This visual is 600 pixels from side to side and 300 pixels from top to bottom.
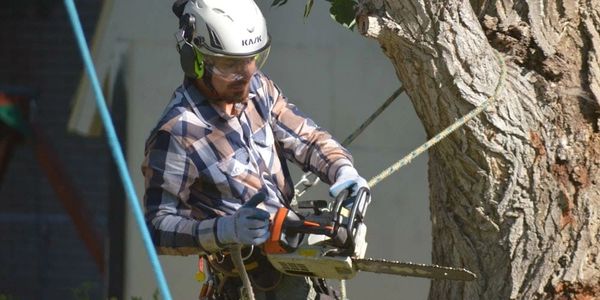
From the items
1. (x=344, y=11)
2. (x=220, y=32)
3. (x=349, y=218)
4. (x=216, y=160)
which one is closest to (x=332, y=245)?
(x=349, y=218)

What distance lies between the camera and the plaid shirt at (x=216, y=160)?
3.74 m

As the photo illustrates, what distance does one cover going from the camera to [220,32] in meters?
3.76

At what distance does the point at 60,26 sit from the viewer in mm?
8180

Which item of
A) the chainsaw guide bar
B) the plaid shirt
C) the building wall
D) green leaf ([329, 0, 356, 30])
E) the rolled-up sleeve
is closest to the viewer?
the chainsaw guide bar

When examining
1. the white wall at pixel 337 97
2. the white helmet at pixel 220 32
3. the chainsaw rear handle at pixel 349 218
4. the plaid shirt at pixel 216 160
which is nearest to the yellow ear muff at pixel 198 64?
the white helmet at pixel 220 32

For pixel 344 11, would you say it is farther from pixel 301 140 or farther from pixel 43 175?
pixel 43 175

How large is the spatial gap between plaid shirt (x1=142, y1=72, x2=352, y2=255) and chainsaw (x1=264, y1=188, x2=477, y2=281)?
205 millimetres

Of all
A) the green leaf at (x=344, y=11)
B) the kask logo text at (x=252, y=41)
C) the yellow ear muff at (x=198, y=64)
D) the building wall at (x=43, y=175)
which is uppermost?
the kask logo text at (x=252, y=41)

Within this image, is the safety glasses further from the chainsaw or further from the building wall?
the building wall

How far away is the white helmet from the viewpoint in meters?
3.76

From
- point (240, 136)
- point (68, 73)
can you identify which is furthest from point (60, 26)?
point (240, 136)

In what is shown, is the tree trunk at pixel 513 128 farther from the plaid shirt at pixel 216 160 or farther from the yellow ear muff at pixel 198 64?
the yellow ear muff at pixel 198 64

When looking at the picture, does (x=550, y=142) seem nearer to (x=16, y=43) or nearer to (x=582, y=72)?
(x=582, y=72)

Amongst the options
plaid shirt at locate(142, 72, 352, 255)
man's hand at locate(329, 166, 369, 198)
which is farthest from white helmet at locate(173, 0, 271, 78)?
man's hand at locate(329, 166, 369, 198)
